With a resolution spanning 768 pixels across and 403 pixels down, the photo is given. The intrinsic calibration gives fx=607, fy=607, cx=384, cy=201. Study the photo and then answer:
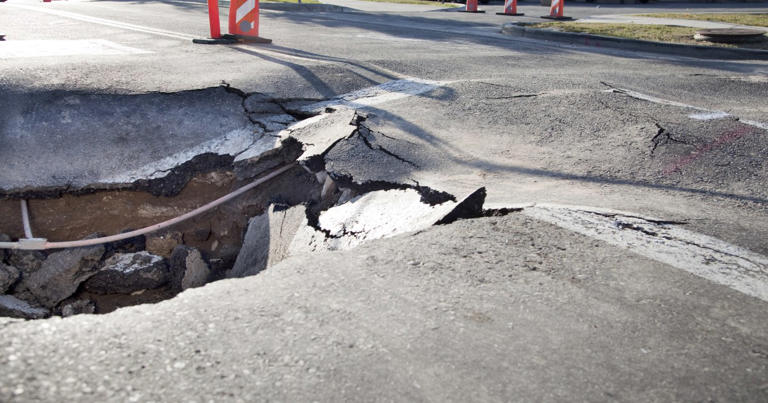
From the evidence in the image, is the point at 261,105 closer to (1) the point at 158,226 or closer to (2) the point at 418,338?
(1) the point at 158,226

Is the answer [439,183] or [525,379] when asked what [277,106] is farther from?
[525,379]

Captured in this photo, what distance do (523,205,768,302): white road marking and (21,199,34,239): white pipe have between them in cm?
366

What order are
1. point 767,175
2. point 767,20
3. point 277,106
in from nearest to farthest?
point 767,175 < point 277,106 < point 767,20

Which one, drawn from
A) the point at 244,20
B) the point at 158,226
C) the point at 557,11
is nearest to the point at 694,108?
the point at 158,226

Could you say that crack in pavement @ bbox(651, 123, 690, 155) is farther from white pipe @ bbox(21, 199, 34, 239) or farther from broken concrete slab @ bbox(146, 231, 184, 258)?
white pipe @ bbox(21, 199, 34, 239)

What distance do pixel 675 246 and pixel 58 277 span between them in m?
4.24

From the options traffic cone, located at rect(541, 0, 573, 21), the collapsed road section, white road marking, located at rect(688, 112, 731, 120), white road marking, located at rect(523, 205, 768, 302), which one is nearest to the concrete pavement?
white road marking, located at rect(523, 205, 768, 302)

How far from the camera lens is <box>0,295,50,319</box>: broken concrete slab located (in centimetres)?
412

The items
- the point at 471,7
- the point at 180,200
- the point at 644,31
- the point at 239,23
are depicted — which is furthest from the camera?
the point at 471,7

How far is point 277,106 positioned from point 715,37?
8.54 m

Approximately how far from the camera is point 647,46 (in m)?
10.5

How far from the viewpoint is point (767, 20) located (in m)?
14.2

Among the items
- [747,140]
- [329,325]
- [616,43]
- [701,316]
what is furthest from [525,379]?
[616,43]

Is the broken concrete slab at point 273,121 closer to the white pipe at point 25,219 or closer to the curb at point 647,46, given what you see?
the white pipe at point 25,219
